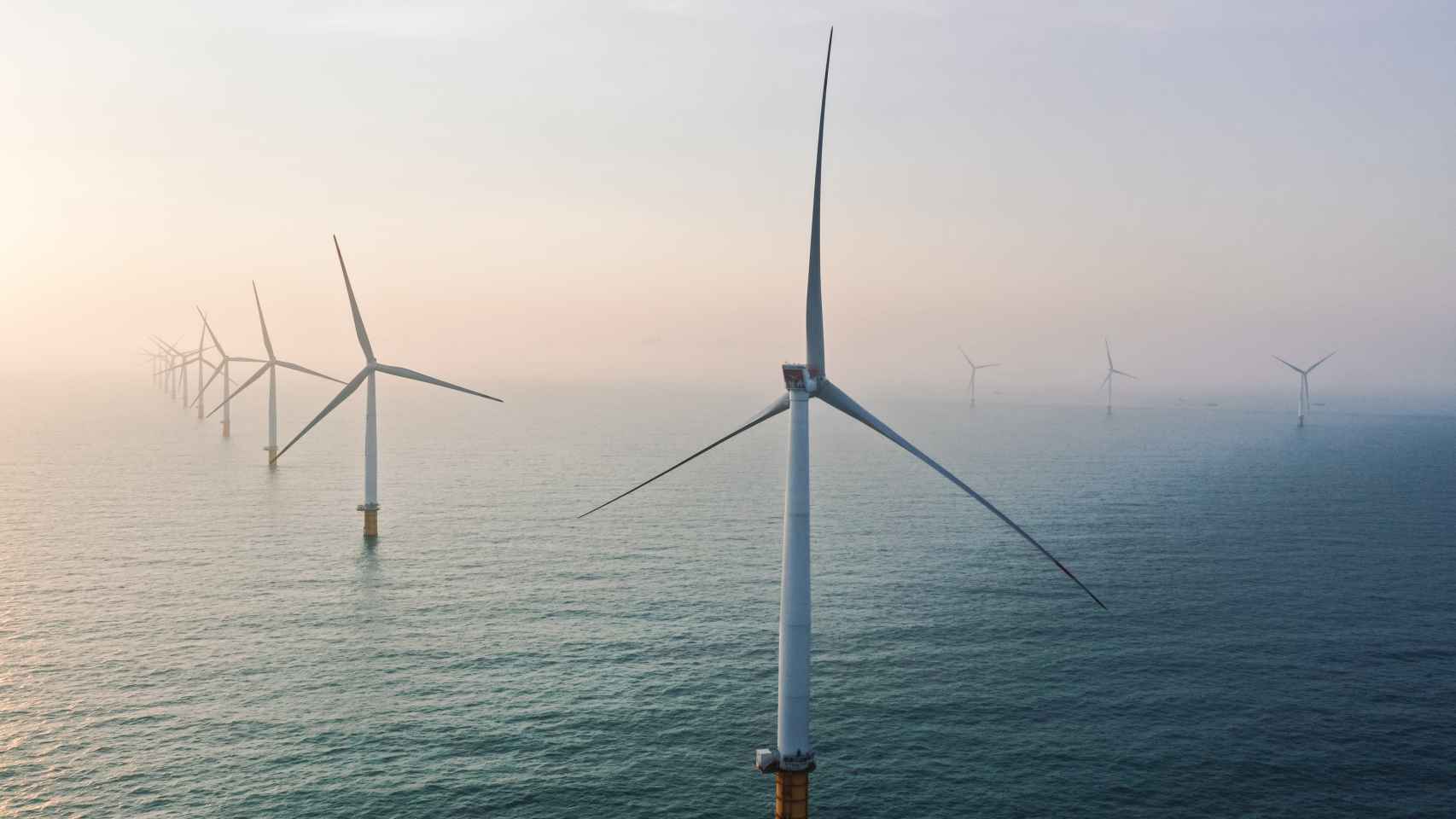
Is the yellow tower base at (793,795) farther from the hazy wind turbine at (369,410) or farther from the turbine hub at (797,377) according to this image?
the hazy wind turbine at (369,410)

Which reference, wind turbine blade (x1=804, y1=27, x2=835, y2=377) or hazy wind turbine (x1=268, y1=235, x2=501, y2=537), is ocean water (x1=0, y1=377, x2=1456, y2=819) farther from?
wind turbine blade (x1=804, y1=27, x2=835, y2=377)

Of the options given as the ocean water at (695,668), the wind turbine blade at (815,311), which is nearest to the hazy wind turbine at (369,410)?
the ocean water at (695,668)

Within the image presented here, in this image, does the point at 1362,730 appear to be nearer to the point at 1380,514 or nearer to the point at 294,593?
the point at 294,593

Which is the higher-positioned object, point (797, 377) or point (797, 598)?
point (797, 377)

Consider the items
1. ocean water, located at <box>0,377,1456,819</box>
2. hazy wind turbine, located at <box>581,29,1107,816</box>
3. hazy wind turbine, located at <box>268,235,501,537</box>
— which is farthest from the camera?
hazy wind turbine, located at <box>268,235,501,537</box>

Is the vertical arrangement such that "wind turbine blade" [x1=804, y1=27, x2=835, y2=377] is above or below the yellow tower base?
above

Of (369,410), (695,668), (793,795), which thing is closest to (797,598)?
(793,795)

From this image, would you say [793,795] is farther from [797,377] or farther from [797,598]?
[797,377]

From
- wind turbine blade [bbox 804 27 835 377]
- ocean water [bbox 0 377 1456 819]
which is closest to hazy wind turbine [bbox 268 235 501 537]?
ocean water [bbox 0 377 1456 819]
